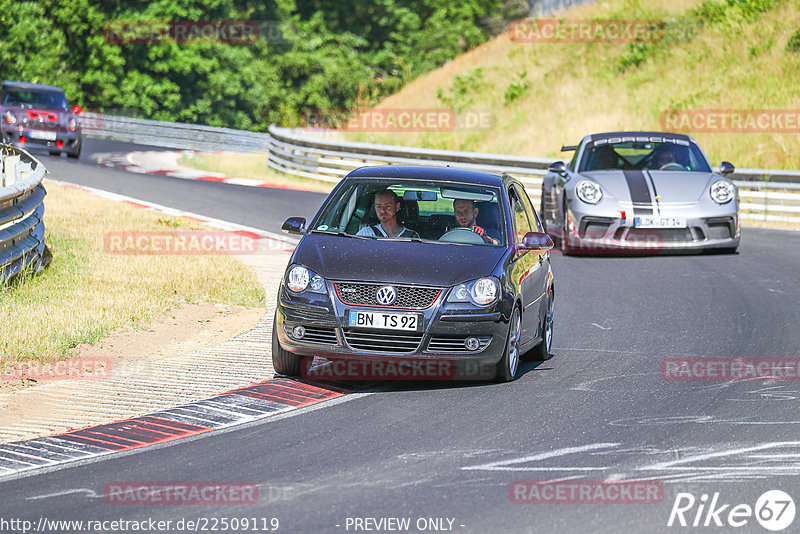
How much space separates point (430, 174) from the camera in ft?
30.2

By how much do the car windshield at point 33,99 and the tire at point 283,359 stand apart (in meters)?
22.8

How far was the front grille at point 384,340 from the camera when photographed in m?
7.89

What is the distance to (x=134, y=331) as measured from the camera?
10.2 m

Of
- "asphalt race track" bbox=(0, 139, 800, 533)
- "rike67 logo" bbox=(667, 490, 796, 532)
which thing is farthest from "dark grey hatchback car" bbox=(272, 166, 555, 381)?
"rike67 logo" bbox=(667, 490, 796, 532)

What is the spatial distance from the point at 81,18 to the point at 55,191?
34.1m

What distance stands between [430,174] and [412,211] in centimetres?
32

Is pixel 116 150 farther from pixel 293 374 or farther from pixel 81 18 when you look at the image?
pixel 293 374

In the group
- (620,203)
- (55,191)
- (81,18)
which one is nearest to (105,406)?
(620,203)

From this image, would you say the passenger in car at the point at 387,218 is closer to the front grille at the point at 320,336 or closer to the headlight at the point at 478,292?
the headlight at the point at 478,292
